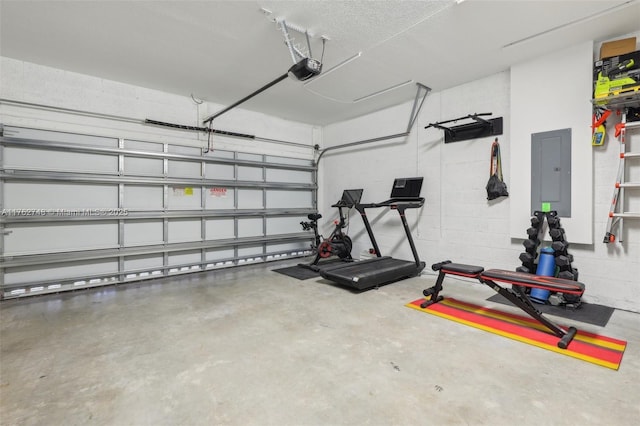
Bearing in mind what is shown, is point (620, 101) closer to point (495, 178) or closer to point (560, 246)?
point (495, 178)

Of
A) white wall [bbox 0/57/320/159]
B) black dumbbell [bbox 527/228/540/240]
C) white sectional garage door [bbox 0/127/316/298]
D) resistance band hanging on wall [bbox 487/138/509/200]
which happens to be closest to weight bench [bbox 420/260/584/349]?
black dumbbell [bbox 527/228/540/240]

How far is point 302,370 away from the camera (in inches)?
83.9

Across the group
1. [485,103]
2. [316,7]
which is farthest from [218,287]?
[485,103]

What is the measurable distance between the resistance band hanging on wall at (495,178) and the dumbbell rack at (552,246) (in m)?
0.53

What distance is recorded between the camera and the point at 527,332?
2.70 metres

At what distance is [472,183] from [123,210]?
216 inches

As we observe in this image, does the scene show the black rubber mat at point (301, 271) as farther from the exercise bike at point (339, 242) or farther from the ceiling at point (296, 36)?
the ceiling at point (296, 36)

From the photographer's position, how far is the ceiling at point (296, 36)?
9.23ft

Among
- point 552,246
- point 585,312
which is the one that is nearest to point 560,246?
point 552,246

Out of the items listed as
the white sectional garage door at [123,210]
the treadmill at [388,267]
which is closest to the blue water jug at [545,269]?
the treadmill at [388,267]

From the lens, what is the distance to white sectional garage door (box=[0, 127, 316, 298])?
3828mm

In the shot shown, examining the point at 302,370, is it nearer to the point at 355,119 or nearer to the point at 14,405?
the point at 14,405

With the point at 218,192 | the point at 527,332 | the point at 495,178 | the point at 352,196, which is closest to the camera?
the point at 527,332

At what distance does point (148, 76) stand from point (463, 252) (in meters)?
5.56
